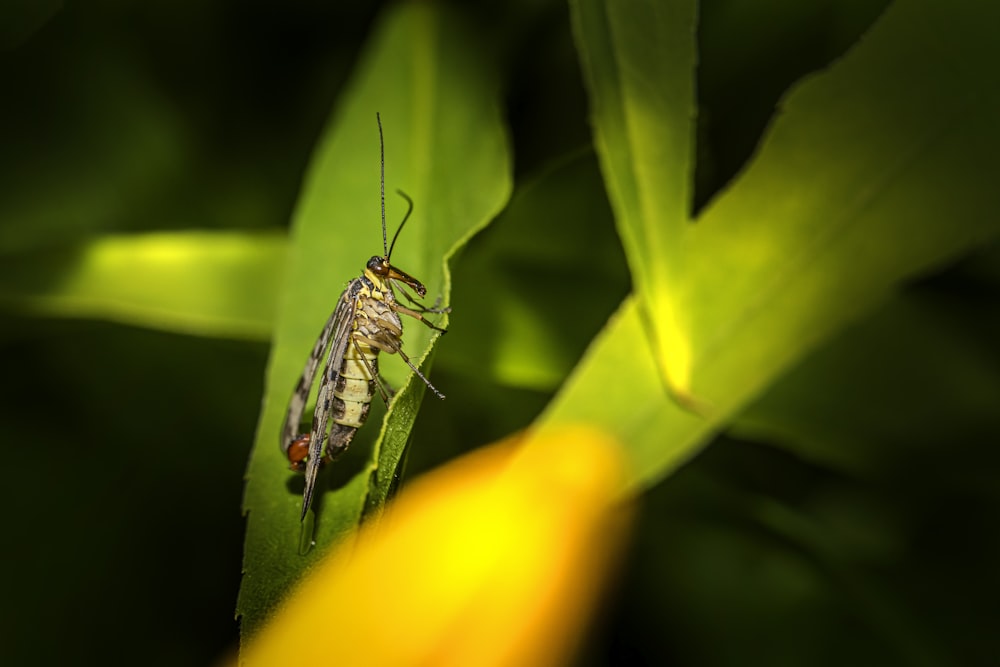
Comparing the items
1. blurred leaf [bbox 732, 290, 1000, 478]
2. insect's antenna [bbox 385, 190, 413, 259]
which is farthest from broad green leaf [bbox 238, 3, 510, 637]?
blurred leaf [bbox 732, 290, 1000, 478]

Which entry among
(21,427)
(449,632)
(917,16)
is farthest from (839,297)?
(21,427)

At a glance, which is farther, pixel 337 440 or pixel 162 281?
pixel 162 281

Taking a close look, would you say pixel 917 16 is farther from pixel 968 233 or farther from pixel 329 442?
pixel 329 442

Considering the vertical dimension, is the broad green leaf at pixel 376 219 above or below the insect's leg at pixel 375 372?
above

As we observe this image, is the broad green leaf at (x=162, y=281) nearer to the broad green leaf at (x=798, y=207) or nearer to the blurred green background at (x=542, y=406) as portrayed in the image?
the blurred green background at (x=542, y=406)

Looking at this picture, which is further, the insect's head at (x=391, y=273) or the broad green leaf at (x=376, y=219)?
the insect's head at (x=391, y=273)

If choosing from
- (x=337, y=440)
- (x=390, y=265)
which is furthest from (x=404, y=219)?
(x=337, y=440)

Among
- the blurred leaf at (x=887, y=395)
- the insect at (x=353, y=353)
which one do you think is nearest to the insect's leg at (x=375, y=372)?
the insect at (x=353, y=353)

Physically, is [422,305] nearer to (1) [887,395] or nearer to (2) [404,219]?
(2) [404,219]

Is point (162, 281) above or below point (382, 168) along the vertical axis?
below
